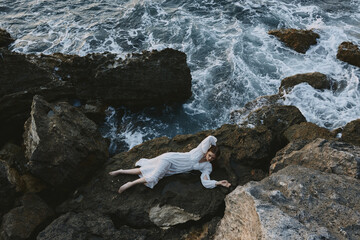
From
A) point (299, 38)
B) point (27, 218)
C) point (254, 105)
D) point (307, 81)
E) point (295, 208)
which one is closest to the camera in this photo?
point (295, 208)

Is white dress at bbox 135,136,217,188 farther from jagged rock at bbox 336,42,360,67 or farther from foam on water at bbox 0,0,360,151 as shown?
jagged rock at bbox 336,42,360,67

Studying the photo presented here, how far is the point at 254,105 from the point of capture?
10.1 m

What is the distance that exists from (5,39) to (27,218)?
11.9 meters

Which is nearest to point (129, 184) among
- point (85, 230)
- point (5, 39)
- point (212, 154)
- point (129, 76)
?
point (85, 230)

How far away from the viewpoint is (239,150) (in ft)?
21.6

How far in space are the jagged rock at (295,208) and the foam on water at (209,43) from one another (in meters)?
5.15

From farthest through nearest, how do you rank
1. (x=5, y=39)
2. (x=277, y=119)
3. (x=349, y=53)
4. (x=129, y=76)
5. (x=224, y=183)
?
1. (x=5, y=39)
2. (x=349, y=53)
3. (x=129, y=76)
4. (x=277, y=119)
5. (x=224, y=183)

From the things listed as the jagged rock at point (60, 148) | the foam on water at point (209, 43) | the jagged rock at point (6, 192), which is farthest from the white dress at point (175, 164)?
the foam on water at point (209, 43)

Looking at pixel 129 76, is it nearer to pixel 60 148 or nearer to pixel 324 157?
pixel 60 148

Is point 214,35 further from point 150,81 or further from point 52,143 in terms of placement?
point 52,143

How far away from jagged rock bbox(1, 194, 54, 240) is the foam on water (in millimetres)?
3284

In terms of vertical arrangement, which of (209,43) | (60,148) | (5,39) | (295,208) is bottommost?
(209,43)

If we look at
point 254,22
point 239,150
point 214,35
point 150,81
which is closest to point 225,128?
point 239,150

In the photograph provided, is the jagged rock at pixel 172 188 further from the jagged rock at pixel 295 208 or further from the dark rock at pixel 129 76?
the dark rock at pixel 129 76
